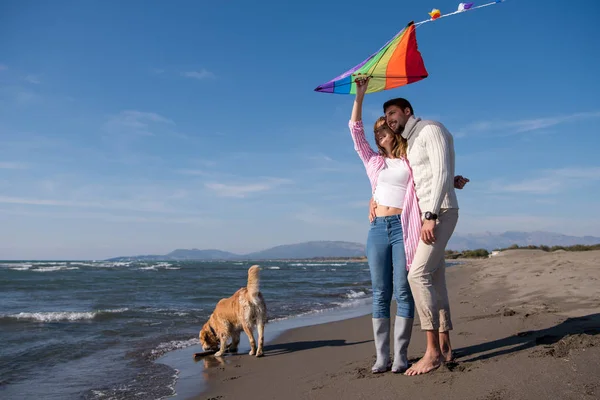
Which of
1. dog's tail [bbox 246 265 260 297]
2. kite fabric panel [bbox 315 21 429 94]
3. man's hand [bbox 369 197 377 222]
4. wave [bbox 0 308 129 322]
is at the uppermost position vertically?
kite fabric panel [bbox 315 21 429 94]

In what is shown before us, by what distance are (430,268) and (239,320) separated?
359cm

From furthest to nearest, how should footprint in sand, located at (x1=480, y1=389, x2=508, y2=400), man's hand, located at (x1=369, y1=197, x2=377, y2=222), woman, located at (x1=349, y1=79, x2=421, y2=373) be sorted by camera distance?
man's hand, located at (x1=369, y1=197, x2=377, y2=222) → woman, located at (x1=349, y1=79, x2=421, y2=373) → footprint in sand, located at (x1=480, y1=389, x2=508, y2=400)

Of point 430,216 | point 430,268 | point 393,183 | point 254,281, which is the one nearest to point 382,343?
point 430,268

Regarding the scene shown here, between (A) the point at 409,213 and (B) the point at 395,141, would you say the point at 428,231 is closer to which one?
(A) the point at 409,213

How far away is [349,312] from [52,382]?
21.2ft

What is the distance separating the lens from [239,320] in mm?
6047

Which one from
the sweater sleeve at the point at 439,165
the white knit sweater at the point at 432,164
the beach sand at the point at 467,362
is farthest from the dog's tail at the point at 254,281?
the sweater sleeve at the point at 439,165

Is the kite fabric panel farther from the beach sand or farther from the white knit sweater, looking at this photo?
the beach sand

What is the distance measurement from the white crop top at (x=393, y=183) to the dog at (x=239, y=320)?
285 centimetres

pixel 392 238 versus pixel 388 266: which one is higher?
pixel 392 238

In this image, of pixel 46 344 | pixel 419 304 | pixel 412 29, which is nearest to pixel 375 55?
pixel 412 29

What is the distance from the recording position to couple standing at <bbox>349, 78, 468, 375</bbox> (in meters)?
3.11

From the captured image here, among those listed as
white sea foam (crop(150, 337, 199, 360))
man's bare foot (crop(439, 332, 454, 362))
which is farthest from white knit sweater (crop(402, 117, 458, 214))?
white sea foam (crop(150, 337, 199, 360))

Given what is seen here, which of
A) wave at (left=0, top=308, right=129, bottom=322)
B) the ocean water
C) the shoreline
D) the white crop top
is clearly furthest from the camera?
wave at (left=0, top=308, right=129, bottom=322)
